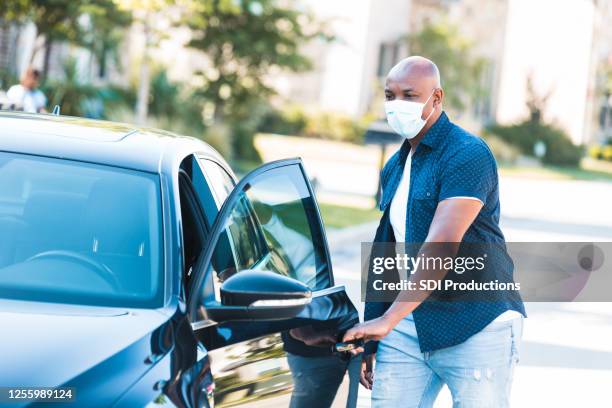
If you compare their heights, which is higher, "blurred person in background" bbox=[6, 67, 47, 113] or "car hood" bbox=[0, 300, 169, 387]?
"blurred person in background" bbox=[6, 67, 47, 113]

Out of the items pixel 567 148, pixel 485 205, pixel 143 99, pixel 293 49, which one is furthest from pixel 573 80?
pixel 485 205

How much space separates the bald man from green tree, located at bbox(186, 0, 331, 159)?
20.4 metres

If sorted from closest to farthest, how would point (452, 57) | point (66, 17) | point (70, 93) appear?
point (70, 93) → point (66, 17) → point (452, 57)

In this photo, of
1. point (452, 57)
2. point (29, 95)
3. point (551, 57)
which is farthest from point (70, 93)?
point (551, 57)

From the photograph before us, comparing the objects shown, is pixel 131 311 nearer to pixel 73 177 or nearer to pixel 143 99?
pixel 73 177

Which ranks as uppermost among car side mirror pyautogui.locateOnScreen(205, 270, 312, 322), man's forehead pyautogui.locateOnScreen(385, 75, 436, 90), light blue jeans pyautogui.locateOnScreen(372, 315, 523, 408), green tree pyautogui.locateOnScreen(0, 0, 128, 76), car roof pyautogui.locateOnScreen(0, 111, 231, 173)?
green tree pyautogui.locateOnScreen(0, 0, 128, 76)

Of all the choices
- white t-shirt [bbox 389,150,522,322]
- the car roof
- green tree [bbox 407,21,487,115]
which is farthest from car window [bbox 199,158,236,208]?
green tree [bbox 407,21,487,115]

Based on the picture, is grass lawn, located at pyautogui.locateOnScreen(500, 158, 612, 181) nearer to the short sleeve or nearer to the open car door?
the open car door

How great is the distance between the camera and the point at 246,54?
26219mm

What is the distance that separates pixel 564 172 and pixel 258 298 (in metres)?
39.7

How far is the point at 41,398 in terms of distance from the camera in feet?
8.95

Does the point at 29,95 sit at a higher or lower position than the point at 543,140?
higher

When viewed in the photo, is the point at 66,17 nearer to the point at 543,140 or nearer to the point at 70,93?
the point at 70,93

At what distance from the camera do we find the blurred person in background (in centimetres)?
1338
